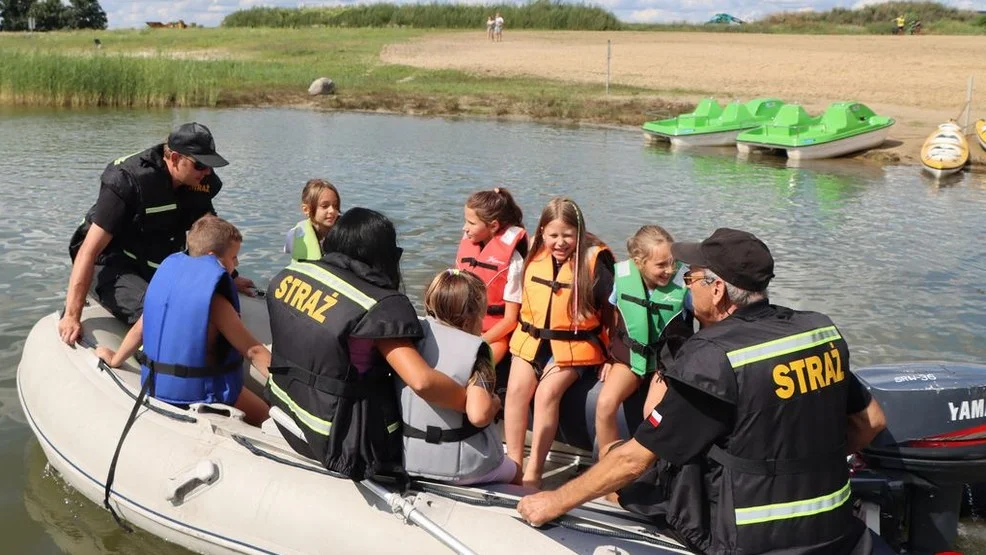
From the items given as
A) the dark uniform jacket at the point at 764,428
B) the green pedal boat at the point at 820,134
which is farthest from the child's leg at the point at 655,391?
the green pedal boat at the point at 820,134

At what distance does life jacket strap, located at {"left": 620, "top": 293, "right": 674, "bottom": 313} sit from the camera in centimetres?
339

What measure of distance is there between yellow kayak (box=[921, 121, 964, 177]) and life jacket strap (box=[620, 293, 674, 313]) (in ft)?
36.8

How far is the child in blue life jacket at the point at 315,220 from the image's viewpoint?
4496mm

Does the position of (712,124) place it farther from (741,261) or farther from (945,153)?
(741,261)

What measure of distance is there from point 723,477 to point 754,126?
14.9m

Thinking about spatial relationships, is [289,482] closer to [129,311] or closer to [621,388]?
[621,388]

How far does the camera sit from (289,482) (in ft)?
10.2

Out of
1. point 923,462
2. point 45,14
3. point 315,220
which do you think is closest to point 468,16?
point 45,14

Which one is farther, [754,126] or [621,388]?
[754,126]

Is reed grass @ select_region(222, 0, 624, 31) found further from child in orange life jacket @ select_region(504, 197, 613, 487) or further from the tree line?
child in orange life jacket @ select_region(504, 197, 613, 487)

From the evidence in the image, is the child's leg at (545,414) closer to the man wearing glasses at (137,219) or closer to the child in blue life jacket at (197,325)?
the child in blue life jacket at (197,325)

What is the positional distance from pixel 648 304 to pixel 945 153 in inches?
450

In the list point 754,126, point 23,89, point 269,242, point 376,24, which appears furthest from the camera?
point 376,24

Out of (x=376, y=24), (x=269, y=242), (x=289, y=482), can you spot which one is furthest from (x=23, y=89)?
(x=376, y=24)
